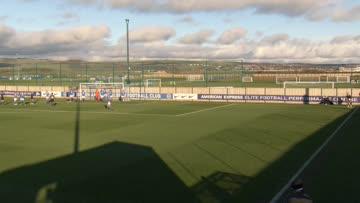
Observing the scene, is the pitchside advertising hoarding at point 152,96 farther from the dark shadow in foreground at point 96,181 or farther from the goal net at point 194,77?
the dark shadow in foreground at point 96,181

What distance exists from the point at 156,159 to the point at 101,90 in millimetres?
47944

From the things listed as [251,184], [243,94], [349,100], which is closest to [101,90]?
[243,94]

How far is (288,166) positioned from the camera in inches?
706

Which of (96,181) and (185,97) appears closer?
(96,181)

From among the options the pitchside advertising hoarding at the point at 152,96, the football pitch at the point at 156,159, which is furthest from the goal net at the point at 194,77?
the football pitch at the point at 156,159

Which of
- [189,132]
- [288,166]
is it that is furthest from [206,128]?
[288,166]

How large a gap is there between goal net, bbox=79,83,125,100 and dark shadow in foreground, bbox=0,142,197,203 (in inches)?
1787

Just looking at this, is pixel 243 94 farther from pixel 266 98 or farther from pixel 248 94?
pixel 266 98

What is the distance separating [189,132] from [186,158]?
28.9ft

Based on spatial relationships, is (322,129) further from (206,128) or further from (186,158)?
(186,158)

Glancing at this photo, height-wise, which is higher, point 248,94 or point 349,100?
point 248,94

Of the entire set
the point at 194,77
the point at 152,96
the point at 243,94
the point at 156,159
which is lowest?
the point at 156,159

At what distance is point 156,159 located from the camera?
19281 millimetres

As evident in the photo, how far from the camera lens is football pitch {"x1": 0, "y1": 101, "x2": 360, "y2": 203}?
13922 millimetres
